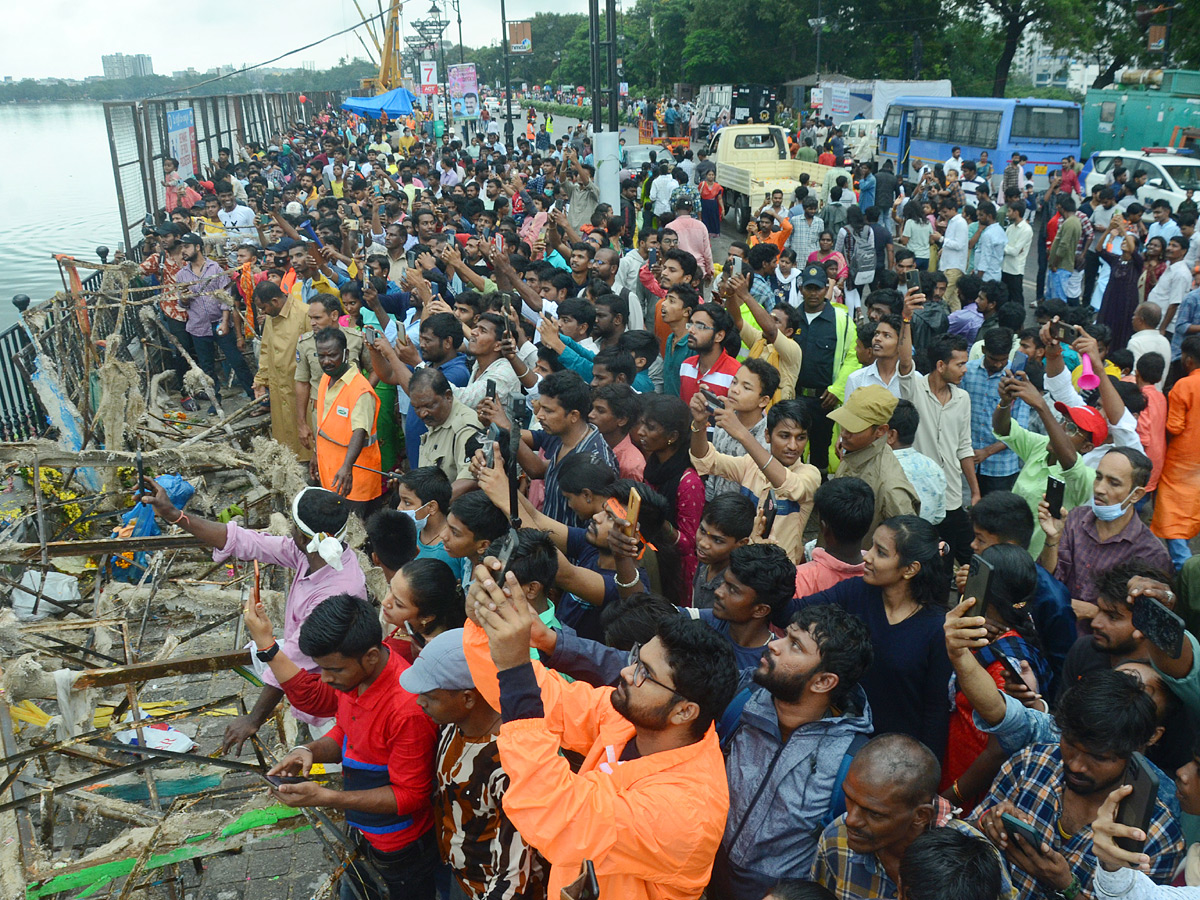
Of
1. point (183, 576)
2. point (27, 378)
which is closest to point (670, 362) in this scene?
point (183, 576)

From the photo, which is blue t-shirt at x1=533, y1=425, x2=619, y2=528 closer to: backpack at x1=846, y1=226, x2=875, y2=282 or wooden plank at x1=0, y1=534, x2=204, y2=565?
wooden plank at x1=0, y1=534, x2=204, y2=565

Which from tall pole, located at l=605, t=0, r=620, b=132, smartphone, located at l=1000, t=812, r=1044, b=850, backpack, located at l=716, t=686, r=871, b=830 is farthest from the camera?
tall pole, located at l=605, t=0, r=620, b=132

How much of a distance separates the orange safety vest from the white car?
13.5 meters

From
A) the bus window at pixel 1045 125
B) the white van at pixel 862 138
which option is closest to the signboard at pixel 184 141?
the white van at pixel 862 138

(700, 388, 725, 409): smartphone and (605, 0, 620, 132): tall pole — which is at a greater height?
(605, 0, 620, 132): tall pole

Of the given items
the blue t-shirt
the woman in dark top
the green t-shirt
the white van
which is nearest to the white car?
the white van

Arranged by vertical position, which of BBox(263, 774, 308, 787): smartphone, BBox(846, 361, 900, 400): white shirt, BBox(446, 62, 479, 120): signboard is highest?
BBox(446, 62, 479, 120): signboard

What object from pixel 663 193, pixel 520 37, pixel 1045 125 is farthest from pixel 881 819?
pixel 520 37

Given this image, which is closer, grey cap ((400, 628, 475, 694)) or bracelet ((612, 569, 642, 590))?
grey cap ((400, 628, 475, 694))

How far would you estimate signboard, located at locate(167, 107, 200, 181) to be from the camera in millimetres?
17047

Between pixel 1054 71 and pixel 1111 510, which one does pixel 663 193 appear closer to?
pixel 1111 510

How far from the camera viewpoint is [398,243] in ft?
29.9

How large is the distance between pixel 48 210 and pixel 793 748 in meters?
42.9

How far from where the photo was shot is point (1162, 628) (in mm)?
2648
